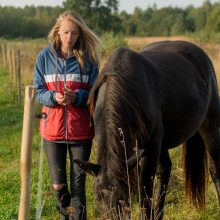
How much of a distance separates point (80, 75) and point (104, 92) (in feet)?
1.30

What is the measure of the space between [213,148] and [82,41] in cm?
232

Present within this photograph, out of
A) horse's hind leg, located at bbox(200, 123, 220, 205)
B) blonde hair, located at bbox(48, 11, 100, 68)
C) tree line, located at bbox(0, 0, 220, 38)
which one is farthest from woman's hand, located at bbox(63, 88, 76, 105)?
tree line, located at bbox(0, 0, 220, 38)

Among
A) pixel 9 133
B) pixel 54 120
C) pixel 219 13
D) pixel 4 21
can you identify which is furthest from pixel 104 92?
pixel 4 21

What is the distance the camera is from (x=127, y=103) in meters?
3.44

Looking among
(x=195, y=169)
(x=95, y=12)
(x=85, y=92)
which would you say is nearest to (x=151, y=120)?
(x=85, y=92)

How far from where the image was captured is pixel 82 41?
388 cm

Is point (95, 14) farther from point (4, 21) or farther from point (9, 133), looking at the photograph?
point (9, 133)

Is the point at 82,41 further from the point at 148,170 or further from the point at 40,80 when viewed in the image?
the point at 148,170

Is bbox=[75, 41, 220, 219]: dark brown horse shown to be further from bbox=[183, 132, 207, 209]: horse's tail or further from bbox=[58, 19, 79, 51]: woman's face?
bbox=[58, 19, 79, 51]: woman's face

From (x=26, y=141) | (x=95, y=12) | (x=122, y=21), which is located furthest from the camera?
(x=122, y=21)

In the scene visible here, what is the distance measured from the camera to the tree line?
153 feet

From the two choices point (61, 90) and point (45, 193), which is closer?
point (61, 90)

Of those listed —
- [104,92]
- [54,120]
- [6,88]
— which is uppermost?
[104,92]

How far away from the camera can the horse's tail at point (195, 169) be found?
16.5ft
